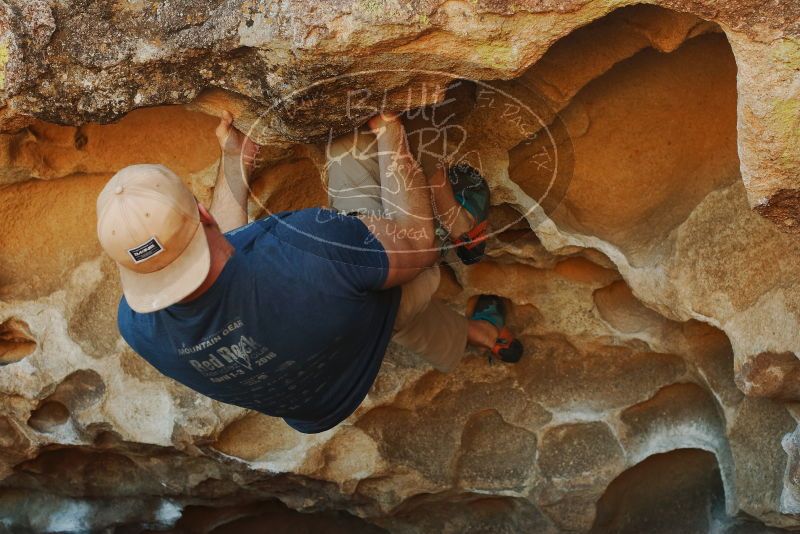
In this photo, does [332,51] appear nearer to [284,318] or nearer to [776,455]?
[284,318]

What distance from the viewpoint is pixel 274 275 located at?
173cm

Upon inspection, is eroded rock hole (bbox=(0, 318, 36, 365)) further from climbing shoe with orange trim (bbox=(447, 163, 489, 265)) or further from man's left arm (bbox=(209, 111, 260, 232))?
climbing shoe with orange trim (bbox=(447, 163, 489, 265))

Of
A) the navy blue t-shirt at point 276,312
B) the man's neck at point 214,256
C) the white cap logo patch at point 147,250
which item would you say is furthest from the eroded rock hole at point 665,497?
the white cap logo patch at point 147,250

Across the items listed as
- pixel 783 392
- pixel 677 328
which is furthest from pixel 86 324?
pixel 783 392

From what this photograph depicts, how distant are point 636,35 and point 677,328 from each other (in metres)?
0.73

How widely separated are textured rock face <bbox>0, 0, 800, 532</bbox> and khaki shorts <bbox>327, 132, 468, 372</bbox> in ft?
0.25

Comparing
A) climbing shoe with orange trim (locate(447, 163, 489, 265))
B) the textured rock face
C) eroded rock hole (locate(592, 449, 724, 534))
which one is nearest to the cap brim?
the textured rock face

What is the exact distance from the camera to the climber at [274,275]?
164 centimetres

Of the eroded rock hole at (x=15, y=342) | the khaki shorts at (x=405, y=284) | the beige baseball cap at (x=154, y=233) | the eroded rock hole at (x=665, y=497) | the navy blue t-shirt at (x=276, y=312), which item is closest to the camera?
the beige baseball cap at (x=154, y=233)

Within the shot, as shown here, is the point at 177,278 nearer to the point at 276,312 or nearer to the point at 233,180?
the point at 276,312

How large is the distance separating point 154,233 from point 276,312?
25 centimetres

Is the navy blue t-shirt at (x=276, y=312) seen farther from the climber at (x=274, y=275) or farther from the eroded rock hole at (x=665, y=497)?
the eroded rock hole at (x=665, y=497)

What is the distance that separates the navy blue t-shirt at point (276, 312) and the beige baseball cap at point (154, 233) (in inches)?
2.0

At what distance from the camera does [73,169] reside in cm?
228
